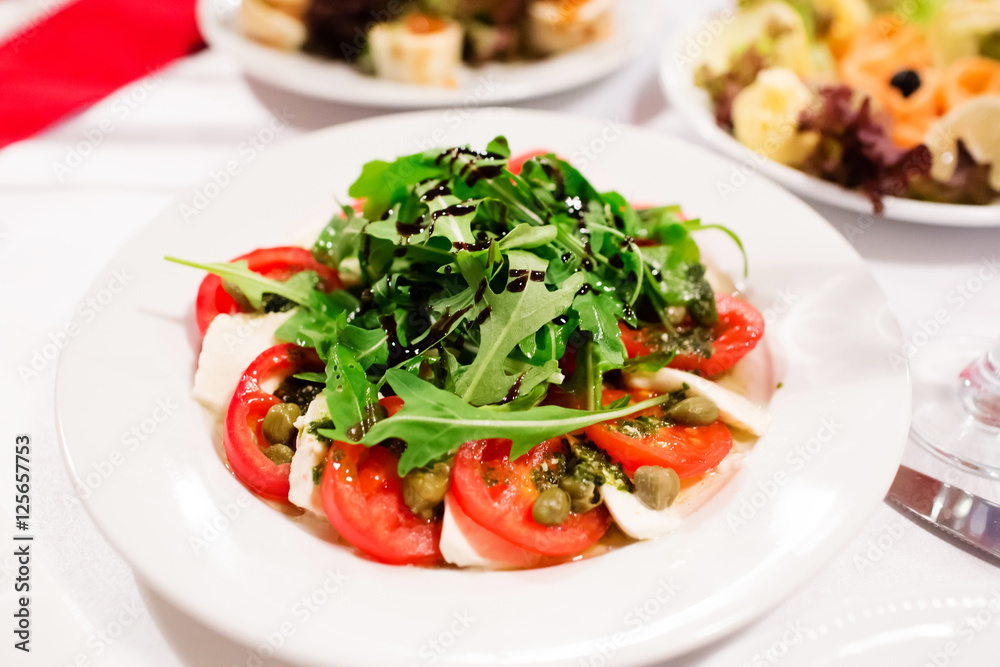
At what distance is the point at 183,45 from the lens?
11.9 ft

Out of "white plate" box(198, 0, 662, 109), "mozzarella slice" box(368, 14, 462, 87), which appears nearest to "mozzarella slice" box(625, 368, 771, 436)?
"white plate" box(198, 0, 662, 109)

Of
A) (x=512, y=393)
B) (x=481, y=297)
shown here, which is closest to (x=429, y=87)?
(x=481, y=297)

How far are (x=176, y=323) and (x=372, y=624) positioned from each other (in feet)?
3.77

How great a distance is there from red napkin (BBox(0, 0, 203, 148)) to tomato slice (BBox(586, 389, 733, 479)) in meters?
2.94

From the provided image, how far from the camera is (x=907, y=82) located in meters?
2.98

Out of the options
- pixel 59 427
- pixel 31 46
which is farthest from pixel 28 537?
pixel 31 46

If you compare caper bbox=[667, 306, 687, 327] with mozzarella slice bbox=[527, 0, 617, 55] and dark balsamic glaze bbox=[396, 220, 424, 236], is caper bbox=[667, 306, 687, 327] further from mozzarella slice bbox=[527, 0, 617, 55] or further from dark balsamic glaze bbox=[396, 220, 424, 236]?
mozzarella slice bbox=[527, 0, 617, 55]

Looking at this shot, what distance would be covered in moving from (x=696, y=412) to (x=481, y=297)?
0.63 metres

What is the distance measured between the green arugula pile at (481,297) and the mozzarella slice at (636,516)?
0.61 ft

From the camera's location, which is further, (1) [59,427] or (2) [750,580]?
(1) [59,427]

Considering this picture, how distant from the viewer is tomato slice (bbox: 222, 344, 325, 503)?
5.55ft

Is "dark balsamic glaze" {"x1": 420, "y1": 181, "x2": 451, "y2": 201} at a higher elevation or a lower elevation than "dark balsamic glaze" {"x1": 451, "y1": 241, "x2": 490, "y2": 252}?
higher

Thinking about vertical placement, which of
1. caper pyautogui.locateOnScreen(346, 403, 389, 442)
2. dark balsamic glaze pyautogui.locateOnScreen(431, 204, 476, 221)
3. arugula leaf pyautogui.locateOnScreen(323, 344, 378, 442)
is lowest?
caper pyautogui.locateOnScreen(346, 403, 389, 442)

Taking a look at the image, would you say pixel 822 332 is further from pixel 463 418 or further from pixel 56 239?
pixel 56 239
